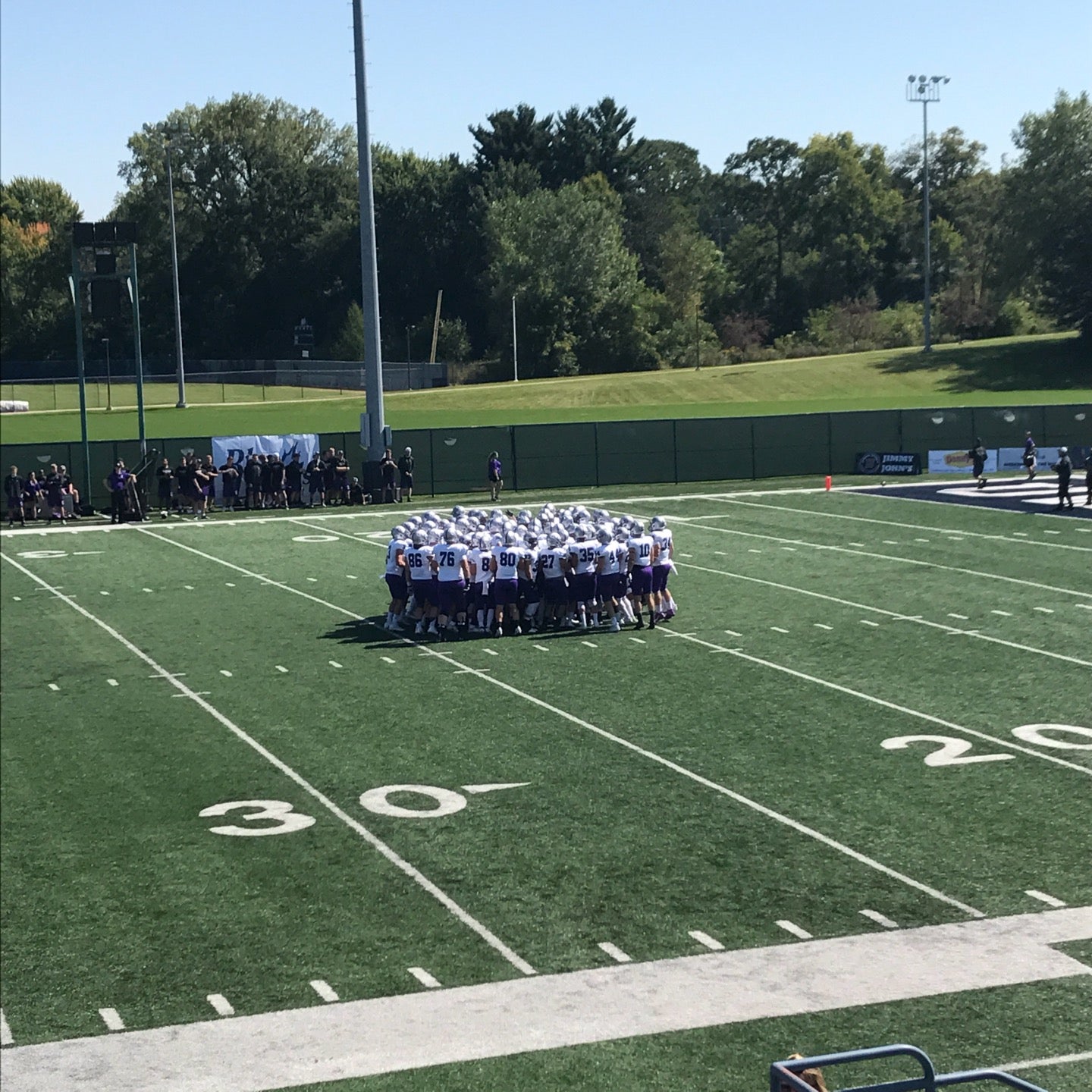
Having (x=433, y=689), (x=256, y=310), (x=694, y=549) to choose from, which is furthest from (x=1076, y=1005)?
(x=256, y=310)

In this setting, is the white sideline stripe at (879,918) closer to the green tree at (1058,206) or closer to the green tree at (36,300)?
the green tree at (1058,206)

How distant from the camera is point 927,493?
4191cm

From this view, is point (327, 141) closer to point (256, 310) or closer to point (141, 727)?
point (256, 310)

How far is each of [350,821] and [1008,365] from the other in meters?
78.4

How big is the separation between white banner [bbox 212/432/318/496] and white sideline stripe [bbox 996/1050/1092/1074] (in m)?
35.9

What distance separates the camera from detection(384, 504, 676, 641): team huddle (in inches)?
867

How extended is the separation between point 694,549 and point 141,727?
1567cm

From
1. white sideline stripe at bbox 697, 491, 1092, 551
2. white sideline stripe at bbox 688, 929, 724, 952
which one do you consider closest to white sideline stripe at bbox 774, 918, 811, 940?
white sideline stripe at bbox 688, 929, 724, 952

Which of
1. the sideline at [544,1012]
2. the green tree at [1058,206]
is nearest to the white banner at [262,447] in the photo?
the sideline at [544,1012]

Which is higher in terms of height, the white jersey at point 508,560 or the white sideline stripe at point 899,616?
the white jersey at point 508,560

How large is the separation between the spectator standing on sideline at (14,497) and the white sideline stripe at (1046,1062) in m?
34.6

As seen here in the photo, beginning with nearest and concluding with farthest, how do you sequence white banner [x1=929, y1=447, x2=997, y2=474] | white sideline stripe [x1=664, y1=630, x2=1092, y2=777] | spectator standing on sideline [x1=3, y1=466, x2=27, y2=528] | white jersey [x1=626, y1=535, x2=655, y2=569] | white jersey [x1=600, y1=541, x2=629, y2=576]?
white sideline stripe [x1=664, y1=630, x2=1092, y2=777] → white jersey [x1=600, y1=541, x2=629, y2=576] → white jersey [x1=626, y1=535, x2=655, y2=569] → spectator standing on sideline [x1=3, y1=466, x2=27, y2=528] → white banner [x1=929, y1=447, x2=997, y2=474]

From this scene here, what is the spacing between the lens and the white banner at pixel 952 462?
159ft

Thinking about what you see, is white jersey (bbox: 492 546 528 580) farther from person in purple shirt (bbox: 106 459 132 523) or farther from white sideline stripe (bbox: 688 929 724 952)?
person in purple shirt (bbox: 106 459 132 523)
